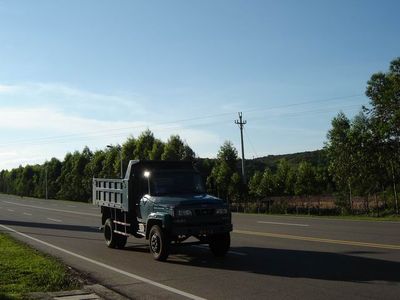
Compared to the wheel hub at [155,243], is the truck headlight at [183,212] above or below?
above

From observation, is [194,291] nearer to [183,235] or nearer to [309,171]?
A: [183,235]

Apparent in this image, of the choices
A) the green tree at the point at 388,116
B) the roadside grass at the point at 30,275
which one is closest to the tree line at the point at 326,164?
the green tree at the point at 388,116

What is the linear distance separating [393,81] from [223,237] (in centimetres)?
2735

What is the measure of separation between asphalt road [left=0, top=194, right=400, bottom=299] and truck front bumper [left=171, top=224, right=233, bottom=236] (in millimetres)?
673

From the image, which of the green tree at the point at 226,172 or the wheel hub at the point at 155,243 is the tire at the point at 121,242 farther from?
the green tree at the point at 226,172

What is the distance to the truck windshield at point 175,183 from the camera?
13766 millimetres

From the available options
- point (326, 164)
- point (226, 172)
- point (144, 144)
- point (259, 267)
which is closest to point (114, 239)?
point (259, 267)

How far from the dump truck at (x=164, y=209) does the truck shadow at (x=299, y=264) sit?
62 centimetres

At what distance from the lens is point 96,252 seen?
15.1 metres

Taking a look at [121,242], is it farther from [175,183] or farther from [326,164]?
[326,164]

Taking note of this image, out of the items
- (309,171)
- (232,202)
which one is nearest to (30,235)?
(232,202)

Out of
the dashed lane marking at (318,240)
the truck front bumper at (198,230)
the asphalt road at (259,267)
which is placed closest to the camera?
the asphalt road at (259,267)

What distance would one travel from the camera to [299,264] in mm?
11531

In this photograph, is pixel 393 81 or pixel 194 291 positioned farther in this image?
pixel 393 81
